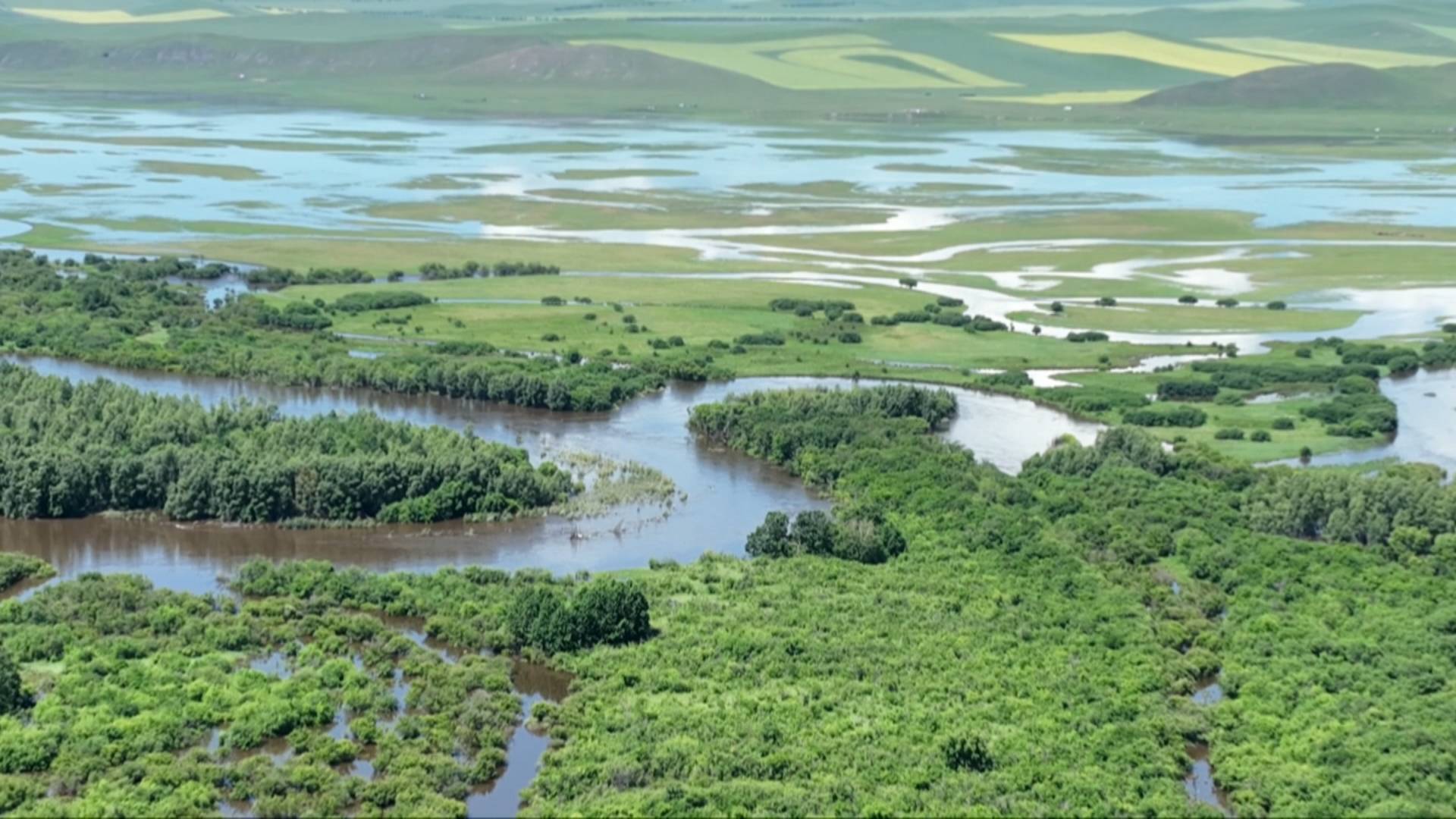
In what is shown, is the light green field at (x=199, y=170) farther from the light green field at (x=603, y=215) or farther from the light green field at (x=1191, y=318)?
the light green field at (x=1191, y=318)

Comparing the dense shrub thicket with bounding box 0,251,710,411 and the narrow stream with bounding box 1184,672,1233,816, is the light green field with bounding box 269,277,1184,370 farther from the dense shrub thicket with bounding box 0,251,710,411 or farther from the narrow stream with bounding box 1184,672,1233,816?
the narrow stream with bounding box 1184,672,1233,816

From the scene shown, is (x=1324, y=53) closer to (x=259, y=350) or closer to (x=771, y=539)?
(x=259, y=350)

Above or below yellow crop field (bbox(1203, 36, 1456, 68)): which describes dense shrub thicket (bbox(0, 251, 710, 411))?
below

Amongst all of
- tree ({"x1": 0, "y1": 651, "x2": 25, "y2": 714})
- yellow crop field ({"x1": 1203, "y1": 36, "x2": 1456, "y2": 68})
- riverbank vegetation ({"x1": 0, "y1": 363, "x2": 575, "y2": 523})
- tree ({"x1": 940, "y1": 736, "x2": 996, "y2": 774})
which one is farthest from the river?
yellow crop field ({"x1": 1203, "y1": 36, "x2": 1456, "y2": 68})

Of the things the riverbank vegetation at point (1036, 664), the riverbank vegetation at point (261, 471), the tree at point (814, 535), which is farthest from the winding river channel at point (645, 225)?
the tree at point (814, 535)

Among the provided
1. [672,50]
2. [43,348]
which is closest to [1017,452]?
[43,348]
